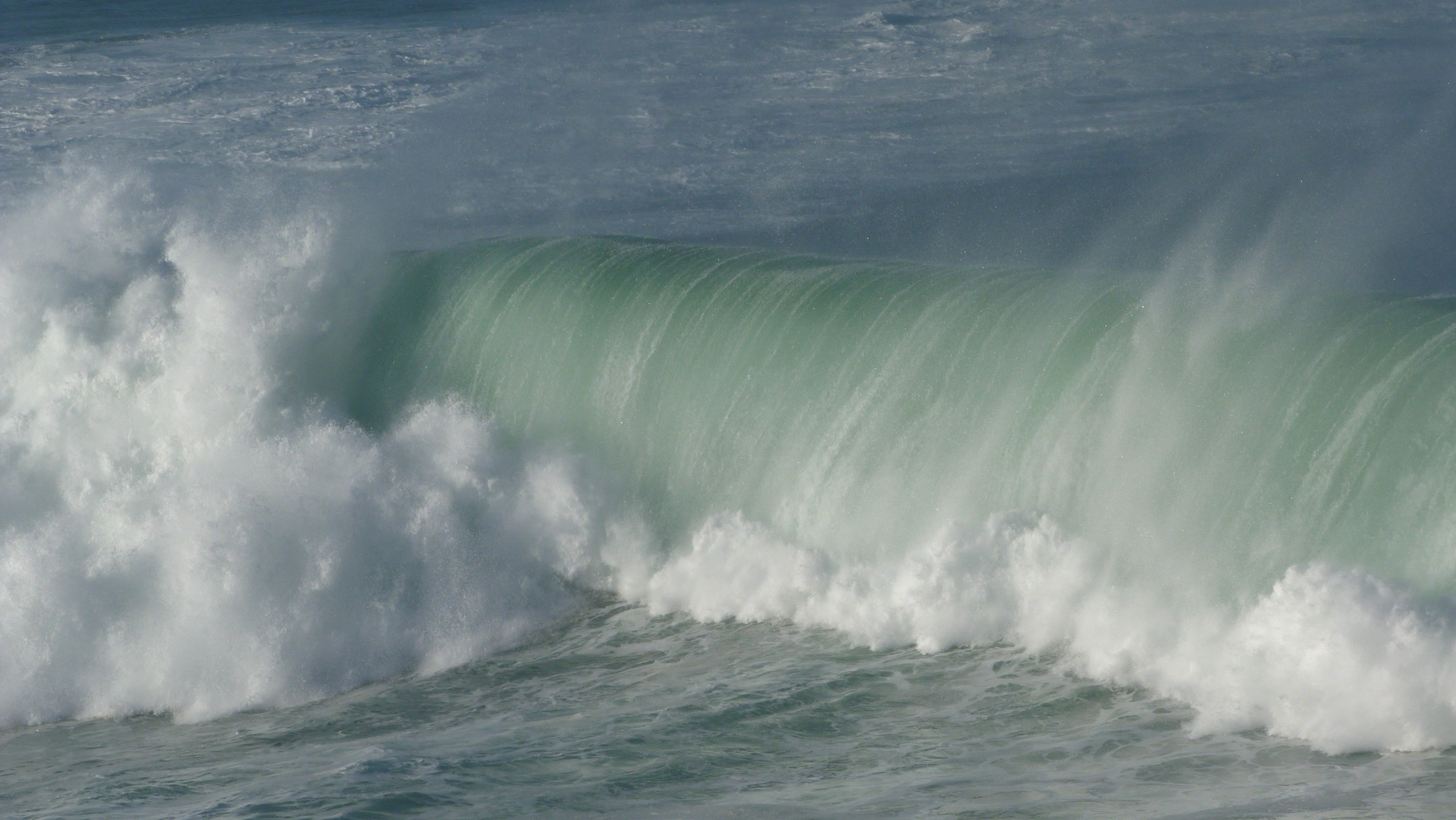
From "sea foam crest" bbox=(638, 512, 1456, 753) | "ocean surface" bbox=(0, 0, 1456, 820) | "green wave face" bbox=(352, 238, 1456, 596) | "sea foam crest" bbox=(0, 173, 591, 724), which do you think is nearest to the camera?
"sea foam crest" bbox=(638, 512, 1456, 753)

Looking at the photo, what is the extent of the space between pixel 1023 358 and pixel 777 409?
6.26ft

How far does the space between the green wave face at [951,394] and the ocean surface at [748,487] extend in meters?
0.03

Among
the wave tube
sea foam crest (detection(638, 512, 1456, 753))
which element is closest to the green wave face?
the wave tube

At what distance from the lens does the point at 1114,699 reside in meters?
7.96

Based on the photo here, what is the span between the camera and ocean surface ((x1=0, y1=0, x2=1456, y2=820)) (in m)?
7.61

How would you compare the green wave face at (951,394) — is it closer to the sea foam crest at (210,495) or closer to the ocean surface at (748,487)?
the ocean surface at (748,487)

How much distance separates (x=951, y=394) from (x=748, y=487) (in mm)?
1629

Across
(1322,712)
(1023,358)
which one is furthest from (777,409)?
(1322,712)

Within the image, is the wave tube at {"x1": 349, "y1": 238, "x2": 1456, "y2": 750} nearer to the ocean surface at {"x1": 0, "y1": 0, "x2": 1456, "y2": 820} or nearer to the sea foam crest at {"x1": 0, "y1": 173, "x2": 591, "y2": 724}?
the ocean surface at {"x1": 0, "y1": 0, "x2": 1456, "y2": 820}

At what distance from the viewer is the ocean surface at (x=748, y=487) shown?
25.0ft

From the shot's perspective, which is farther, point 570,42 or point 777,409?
point 570,42

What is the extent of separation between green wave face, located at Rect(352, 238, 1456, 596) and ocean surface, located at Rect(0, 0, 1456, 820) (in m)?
0.03

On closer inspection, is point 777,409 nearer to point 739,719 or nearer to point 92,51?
point 739,719

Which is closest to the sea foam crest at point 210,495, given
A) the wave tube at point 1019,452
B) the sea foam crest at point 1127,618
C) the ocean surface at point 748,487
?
the ocean surface at point 748,487
